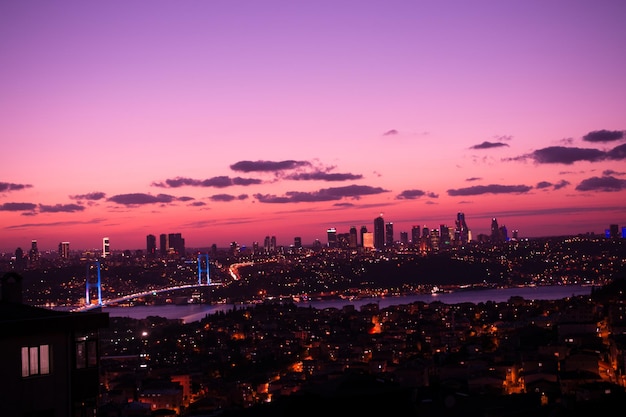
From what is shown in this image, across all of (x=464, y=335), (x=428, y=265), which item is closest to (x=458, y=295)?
(x=428, y=265)

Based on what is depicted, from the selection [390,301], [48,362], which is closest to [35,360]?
[48,362]

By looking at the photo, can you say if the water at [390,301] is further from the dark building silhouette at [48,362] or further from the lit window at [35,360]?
the lit window at [35,360]

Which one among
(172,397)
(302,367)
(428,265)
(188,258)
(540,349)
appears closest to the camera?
(172,397)

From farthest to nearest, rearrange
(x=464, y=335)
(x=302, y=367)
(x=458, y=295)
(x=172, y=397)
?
(x=458, y=295) < (x=464, y=335) < (x=302, y=367) < (x=172, y=397)

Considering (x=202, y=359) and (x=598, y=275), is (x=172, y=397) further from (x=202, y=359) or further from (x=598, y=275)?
(x=598, y=275)

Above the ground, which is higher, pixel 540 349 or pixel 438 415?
pixel 438 415

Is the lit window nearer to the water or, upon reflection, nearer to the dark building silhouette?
the dark building silhouette

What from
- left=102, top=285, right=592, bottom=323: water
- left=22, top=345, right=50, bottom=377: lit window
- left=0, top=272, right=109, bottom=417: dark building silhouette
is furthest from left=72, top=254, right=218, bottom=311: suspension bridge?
left=22, top=345, right=50, bottom=377: lit window

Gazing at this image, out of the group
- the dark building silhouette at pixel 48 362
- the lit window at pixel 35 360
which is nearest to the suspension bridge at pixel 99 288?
the dark building silhouette at pixel 48 362
